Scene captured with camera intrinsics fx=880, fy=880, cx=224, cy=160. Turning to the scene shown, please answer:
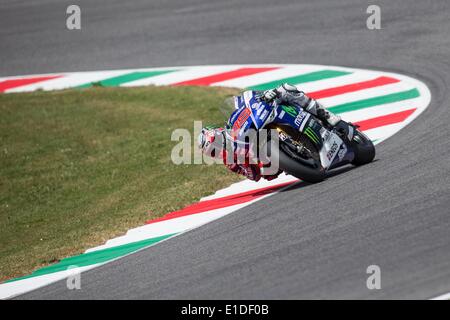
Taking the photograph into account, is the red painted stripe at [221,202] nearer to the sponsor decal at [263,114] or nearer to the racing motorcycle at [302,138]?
the racing motorcycle at [302,138]

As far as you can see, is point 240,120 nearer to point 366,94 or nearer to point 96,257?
point 96,257

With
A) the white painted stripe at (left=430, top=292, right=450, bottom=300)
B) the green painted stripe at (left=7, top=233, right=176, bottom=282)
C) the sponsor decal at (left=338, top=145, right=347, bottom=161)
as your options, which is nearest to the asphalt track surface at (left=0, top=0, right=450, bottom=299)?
the white painted stripe at (left=430, top=292, right=450, bottom=300)

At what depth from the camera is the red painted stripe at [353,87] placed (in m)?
13.6

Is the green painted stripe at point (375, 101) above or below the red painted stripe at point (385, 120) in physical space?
above

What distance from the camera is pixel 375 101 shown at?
1297 centimetres

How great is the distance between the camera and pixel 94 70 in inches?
664

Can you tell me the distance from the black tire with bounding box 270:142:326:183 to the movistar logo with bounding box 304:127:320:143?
348 mm

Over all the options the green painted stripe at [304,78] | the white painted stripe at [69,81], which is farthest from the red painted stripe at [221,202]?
the white painted stripe at [69,81]

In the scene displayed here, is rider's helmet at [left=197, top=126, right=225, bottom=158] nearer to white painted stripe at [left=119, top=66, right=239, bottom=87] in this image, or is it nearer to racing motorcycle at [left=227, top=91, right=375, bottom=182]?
racing motorcycle at [left=227, top=91, right=375, bottom=182]

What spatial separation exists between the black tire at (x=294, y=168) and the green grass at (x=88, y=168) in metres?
1.73

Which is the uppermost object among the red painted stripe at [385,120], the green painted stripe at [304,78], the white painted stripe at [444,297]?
the green painted stripe at [304,78]

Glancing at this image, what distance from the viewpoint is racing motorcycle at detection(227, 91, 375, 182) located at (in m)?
9.46
